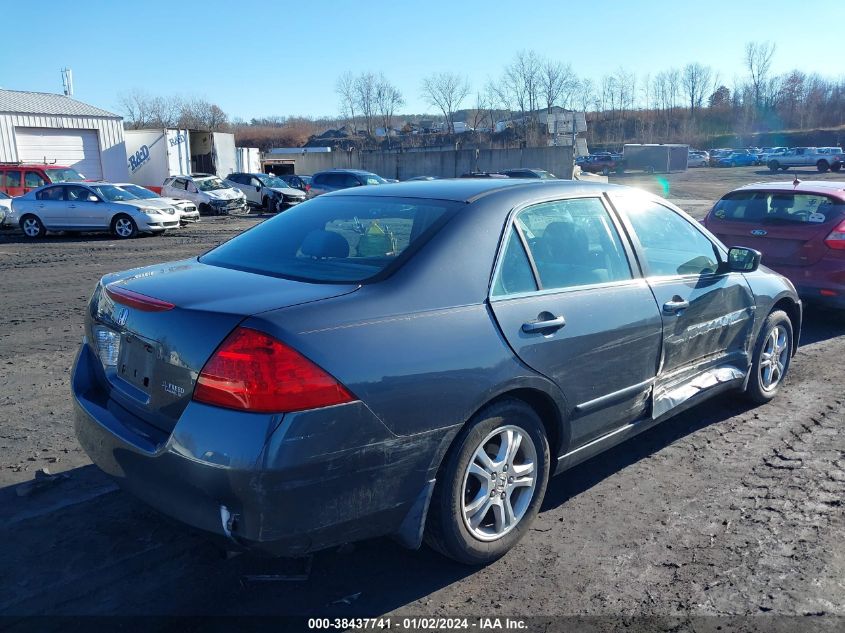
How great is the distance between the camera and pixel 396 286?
110 inches

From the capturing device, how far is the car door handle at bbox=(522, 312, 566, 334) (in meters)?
3.08

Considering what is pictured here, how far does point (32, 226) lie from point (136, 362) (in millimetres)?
18228

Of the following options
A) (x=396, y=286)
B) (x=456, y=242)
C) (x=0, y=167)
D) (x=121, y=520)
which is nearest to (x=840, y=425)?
(x=456, y=242)

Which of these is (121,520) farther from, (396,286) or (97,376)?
(396,286)

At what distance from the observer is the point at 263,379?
7.80 feet

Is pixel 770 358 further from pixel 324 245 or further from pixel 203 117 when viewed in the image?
pixel 203 117

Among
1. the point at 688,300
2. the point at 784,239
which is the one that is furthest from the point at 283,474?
the point at 784,239

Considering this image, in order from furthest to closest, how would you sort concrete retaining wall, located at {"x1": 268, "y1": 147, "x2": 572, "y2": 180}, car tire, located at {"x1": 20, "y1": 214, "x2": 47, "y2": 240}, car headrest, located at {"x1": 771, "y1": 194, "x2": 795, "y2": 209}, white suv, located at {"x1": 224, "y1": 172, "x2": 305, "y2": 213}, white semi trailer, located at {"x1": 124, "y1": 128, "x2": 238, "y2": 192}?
concrete retaining wall, located at {"x1": 268, "y1": 147, "x2": 572, "y2": 180}, white semi trailer, located at {"x1": 124, "y1": 128, "x2": 238, "y2": 192}, white suv, located at {"x1": 224, "y1": 172, "x2": 305, "y2": 213}, car tire, located at {"x1": 20, "y1": 214, "x2": 47, "y2": 240}, car headrest, located at {"x1": 771, "y1": 194, "x2": 795, "y2": 209}

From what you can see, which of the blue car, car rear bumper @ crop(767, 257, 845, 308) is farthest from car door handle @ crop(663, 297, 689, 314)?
the blue car

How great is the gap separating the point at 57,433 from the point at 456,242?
3.14m

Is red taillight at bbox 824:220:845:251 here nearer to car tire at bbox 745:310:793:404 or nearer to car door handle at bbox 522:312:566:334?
car tire at bbox 745:310:793:404

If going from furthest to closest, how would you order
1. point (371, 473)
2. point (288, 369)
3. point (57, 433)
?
point (57, 433) → point (371, 473) → point (288, 369)

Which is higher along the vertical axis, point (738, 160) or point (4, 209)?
point (738, 160)

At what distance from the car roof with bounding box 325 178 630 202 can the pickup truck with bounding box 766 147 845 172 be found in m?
57.3
